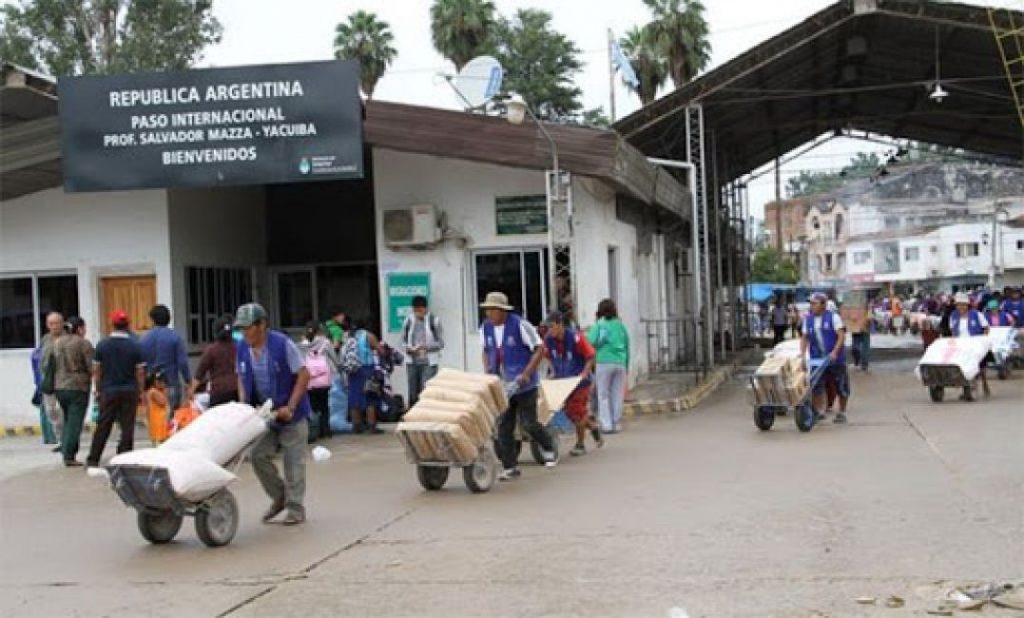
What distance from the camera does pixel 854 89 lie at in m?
25.7

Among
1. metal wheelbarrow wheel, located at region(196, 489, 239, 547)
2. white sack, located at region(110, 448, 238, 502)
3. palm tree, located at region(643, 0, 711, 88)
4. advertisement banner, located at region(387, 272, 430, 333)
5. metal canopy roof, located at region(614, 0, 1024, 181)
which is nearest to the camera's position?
white sack, located at region(110, 448, 238, 502)

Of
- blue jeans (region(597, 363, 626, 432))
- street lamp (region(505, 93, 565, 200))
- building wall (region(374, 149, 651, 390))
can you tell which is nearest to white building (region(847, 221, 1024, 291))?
building wall (region(374, 149, 651, 390))

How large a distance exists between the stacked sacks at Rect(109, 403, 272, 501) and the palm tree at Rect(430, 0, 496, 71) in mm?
40388

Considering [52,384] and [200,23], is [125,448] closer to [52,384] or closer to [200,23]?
[52,384]

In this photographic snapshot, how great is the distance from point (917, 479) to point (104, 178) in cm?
1093

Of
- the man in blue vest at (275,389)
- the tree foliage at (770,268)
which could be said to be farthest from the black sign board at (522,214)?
the tree foliage at (770,268)

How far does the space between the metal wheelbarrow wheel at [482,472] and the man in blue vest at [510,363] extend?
0.64 meters

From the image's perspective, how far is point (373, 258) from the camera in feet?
68.7

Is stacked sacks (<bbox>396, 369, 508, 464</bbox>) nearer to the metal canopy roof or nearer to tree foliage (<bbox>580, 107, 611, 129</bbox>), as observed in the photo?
the metal canopy roof

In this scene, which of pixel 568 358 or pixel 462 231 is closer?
pixel 568 358

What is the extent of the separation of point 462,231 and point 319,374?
3.79 metres

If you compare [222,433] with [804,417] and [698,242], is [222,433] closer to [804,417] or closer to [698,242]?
[804,417]

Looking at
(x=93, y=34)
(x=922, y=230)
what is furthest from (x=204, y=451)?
(x=922, y=230)

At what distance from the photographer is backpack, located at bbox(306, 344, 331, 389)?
48.0 ft
